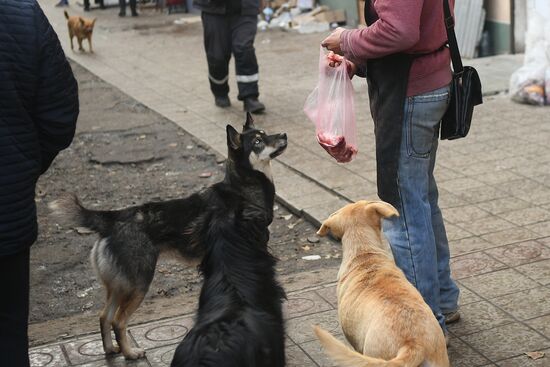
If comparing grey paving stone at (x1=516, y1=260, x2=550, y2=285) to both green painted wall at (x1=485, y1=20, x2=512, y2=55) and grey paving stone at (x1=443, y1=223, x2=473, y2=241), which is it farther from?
green painted wall at (x1=485, y1=20, x2=512, y2=55)

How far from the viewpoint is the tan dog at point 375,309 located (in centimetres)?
322

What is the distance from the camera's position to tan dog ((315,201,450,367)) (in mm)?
3223

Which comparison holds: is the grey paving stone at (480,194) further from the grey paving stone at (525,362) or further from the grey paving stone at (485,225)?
the grey paving stone at (525,362)

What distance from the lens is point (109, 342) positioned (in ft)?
15.0

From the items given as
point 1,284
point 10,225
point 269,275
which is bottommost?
point 269,275

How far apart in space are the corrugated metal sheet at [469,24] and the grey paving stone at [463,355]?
321 inches

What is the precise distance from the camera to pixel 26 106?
321 cm

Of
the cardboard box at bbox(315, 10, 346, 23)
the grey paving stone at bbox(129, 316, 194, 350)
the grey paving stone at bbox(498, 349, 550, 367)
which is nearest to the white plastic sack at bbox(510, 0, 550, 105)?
the grey paving stone at bbox(498, 349, 550, 367)

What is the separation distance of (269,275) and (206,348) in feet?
2.47

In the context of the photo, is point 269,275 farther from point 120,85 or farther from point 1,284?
point 120,85

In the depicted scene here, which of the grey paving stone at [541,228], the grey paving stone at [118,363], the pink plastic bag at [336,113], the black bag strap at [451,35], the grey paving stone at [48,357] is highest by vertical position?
the black bag strap at [451,35]

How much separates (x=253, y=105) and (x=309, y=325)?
17.7 feet

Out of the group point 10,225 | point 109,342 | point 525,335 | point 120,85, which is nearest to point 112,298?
point 109,342

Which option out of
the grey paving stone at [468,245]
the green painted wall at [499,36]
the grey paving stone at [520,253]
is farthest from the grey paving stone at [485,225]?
the green painted wall at [499,36]
